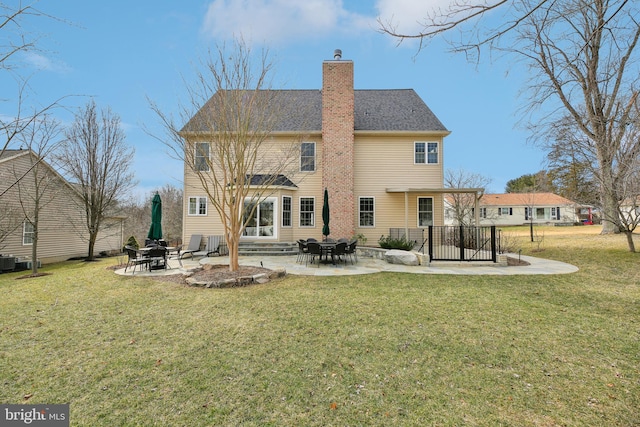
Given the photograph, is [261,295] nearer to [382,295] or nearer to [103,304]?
[382,295]

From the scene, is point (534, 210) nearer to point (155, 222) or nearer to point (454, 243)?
point (454, 243)

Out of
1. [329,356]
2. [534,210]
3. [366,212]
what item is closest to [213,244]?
[366,212]

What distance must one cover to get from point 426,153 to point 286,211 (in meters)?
8.58

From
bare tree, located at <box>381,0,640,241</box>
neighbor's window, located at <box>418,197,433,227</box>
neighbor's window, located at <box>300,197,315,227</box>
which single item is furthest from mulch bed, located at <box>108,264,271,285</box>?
neighbor's window, located at <box>418,197,433,227</box>

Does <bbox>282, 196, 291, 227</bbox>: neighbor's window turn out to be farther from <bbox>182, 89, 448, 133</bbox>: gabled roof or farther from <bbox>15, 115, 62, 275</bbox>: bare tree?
<bbox>15, 115, 62, 275</bbox>: bare tree

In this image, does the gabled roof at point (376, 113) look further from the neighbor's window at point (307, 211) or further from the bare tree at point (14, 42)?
the bare tree at point (14, 42)

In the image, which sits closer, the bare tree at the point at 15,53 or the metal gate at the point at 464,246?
the bare tree at the point at 15,53

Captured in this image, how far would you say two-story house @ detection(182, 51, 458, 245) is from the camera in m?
14.4

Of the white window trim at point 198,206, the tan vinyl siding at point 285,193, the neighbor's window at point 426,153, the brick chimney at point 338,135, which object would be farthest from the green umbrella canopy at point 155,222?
the neighbor's window at point 426,153

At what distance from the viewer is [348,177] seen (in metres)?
14.4

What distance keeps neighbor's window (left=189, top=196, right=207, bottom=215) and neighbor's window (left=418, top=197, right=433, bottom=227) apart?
11957 millimetres

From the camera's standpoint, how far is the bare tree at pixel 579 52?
3.12 metres

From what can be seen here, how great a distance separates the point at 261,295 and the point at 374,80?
58.3ft

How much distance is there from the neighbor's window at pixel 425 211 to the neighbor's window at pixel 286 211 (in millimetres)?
7301
